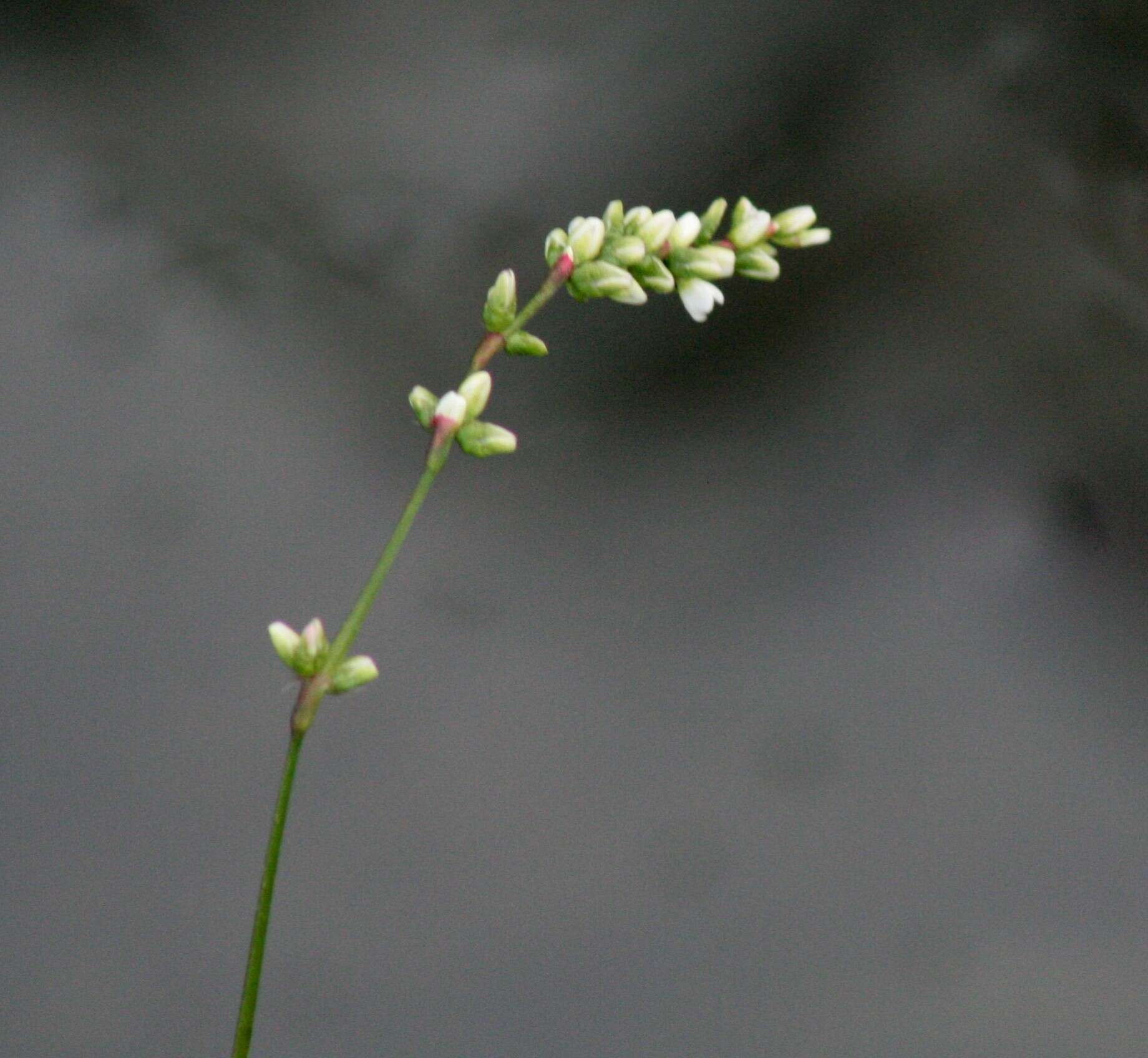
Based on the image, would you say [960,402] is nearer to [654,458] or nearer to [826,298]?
[826,298]

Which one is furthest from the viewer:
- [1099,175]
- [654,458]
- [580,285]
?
[1099,175]

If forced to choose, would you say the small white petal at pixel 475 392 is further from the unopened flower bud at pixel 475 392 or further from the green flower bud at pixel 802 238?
the green flower bud at pixel 802 238

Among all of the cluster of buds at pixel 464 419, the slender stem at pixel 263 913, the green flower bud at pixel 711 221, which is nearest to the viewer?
the slender stem at pixel 263 913

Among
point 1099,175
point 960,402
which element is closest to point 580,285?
point 960,402

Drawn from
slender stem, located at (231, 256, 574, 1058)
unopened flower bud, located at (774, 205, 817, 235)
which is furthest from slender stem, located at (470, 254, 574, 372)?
unopened flower bud, located at (774, 205, 817, 235)

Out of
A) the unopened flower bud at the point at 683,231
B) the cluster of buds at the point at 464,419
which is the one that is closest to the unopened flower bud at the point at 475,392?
the cluster of buds at the point at 464,419

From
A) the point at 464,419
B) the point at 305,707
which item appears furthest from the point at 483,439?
the point at 305,707

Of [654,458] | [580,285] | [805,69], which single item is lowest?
[580,285]
